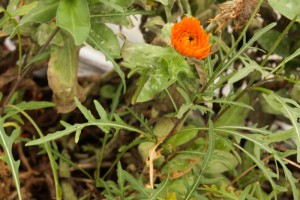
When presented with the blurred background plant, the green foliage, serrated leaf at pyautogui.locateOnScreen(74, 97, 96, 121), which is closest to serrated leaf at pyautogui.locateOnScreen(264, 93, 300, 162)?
the blurred background plant

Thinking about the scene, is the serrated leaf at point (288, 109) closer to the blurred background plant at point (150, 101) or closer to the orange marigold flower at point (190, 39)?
the blurred background plant at point (150, 101)

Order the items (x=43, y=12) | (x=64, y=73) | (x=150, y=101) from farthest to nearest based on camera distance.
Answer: (x=150, y=101) < (x=64, y=73) < (x=43, y=12)

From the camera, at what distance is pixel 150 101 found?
983 mm

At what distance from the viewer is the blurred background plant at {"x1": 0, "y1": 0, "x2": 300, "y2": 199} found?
674 mm

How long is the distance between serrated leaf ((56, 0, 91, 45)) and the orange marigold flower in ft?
0.44

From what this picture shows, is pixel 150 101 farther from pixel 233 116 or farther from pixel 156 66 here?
pixel 156 66

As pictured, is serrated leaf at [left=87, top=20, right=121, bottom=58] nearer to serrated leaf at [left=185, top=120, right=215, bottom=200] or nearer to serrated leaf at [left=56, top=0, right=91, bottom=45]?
serrated leaf at [left=56, top=0, right=91, bottom=45]

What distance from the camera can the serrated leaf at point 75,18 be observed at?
0.66m

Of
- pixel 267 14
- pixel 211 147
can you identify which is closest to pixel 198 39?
pixel 211 147

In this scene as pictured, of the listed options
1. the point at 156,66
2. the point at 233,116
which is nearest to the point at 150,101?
the point at 233,116

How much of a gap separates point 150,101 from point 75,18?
34 centimetres

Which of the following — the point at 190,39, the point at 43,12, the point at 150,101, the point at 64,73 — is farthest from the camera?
the point at 150,101

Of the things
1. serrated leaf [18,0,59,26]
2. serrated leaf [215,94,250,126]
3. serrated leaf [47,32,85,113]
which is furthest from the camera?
serrated leaf [215,94,250,126]

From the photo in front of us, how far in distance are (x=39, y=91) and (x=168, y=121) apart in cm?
42
